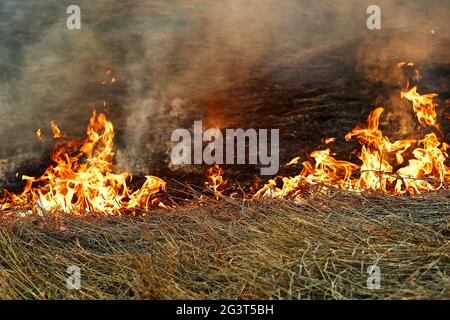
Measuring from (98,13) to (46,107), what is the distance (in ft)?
3.48

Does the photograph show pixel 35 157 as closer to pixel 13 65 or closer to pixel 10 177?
pixel 10 177

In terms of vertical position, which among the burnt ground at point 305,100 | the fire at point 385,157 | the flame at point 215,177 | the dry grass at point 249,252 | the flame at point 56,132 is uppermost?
the burnt ground at point 305,100

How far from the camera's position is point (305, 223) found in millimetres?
3180

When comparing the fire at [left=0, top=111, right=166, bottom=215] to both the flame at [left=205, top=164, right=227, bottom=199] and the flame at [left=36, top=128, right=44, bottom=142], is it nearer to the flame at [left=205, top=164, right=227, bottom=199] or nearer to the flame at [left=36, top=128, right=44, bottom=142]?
the flame at [left=36, top=128, right=44, bottom=142]

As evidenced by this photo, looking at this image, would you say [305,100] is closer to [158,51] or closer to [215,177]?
[215,177]

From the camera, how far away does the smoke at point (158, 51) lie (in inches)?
200

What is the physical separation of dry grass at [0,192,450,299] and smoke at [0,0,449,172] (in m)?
1.47

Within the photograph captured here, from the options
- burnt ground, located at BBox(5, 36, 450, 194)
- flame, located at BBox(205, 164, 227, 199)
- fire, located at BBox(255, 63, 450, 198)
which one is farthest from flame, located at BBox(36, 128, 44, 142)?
fire, located at BBox(255, 63, 450, 198)

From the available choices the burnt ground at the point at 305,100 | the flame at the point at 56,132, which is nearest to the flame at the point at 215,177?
the burnt ground at the point at 305,100

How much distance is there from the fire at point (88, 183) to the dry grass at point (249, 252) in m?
0.70

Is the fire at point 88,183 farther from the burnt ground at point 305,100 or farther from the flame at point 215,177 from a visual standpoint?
the flame at point 215,177

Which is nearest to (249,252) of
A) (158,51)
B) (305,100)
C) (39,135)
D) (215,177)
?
(215,177)

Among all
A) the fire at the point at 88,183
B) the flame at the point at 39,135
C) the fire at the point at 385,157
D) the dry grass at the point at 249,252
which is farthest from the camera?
the flame at the point at 39,135
